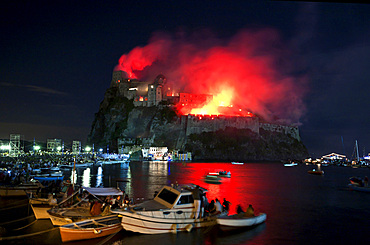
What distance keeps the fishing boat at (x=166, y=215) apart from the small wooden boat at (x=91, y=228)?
488 mm

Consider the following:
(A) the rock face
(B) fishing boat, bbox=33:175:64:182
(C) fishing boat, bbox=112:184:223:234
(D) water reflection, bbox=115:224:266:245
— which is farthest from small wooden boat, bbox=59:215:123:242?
(A) the rock face

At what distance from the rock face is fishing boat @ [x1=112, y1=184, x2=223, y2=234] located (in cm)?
7477

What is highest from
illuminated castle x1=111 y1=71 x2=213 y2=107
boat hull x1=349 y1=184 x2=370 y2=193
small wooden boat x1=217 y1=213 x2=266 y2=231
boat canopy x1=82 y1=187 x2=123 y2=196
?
illuminated castle x1=111 y1=71 x2=213 y2=107

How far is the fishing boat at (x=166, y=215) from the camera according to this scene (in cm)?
1079

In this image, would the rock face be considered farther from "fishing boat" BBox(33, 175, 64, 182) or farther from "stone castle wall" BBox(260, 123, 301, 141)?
"fishing boat" BBox(33, 175, 64, 182)

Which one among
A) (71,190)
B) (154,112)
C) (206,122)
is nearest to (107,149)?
(154,112)

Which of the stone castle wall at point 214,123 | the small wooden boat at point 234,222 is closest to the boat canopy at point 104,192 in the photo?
the small wooden boat at point 234,222

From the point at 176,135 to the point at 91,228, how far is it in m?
77.7

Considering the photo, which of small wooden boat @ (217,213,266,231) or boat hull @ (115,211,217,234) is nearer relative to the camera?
boat hull @ (115,211,217,234)

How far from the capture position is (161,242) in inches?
412

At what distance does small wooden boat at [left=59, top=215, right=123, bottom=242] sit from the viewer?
32.7 ft

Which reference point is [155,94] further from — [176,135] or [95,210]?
[95,210]

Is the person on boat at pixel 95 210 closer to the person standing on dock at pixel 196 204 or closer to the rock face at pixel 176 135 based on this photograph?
the person standing on dock at pixel 196 204

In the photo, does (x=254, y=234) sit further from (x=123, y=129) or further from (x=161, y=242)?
(x=123, y=129)
